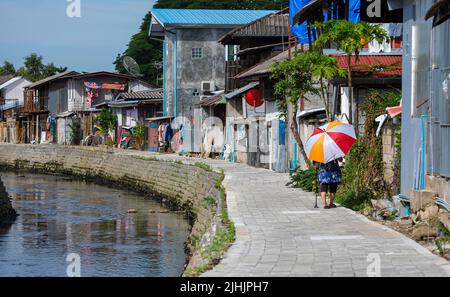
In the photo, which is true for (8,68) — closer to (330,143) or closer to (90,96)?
(90,96)

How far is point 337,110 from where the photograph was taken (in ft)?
79.4

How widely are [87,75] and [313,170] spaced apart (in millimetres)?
45633

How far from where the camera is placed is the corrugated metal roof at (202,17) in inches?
2042

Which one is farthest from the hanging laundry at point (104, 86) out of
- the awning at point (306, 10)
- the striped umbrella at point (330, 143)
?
the striped umbrella at point (330, 143)

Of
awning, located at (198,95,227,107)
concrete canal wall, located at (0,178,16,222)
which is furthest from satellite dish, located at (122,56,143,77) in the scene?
concrete canal wall, located at (0,178,16,222)

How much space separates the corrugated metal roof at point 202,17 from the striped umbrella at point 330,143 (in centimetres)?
3498

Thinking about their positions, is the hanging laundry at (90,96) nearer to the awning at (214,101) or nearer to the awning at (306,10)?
the awning at (214,101)

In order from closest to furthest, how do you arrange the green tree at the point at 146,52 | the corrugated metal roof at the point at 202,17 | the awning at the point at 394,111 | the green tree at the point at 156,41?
1. the awning at the point at 394,111
2. the corrugated metal roof at the point at 202,17
3. the green tree at the point at 156,41
4. the green tree at the point at 146,52

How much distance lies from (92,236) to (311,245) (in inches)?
494

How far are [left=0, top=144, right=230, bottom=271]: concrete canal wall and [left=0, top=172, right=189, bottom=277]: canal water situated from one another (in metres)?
0.76

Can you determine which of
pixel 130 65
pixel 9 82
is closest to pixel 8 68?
pixel 9 82

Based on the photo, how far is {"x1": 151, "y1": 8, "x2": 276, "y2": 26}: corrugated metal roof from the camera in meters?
51.9

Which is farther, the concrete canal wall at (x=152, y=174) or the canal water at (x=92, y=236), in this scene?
the concrete canal wall at (x=152, y=174)

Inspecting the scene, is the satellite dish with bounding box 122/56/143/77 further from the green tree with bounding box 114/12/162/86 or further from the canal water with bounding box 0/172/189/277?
the canal water with bounding box 0/172/189/277
